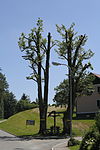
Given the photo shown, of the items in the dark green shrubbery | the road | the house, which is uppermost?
the house

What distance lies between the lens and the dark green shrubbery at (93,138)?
660 inches

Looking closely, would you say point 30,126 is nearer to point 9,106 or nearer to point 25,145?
point 25,145

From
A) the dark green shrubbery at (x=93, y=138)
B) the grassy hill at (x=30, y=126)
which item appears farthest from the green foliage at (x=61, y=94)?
the dark green shrubbery at (x=93, y=138)

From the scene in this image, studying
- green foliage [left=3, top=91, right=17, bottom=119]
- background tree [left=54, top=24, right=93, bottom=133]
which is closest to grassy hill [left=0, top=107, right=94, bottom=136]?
background tree [left=54, top=24, right=93, bottom=133]

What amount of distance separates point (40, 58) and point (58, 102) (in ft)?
122

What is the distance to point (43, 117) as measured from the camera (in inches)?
1507

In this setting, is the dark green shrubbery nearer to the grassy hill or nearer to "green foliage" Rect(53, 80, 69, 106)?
the grassy hill

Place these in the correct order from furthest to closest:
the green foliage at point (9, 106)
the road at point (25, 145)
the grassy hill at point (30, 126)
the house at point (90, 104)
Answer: the green foliage at point (9, 106), the house at point (90, 104), the grassy hill at point (30, 126), the road at point (25, 145)

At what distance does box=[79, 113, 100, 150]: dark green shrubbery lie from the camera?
55.0 ft

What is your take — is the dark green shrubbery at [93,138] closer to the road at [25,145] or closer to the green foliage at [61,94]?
the road at [25,145]

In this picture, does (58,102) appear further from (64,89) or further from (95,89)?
(95,89)

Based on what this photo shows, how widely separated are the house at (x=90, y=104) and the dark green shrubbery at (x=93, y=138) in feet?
143

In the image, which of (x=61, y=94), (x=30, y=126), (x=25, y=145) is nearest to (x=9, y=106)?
(x=61, y=94)

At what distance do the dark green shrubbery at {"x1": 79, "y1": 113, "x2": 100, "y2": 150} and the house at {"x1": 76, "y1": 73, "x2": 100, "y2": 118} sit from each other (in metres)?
43.6
